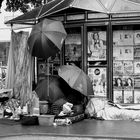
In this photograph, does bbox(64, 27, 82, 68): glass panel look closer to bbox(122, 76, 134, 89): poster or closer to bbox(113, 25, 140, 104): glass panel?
bbox(113, 25, 140, 104): glass panel

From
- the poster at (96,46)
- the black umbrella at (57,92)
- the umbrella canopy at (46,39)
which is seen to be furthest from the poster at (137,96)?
the umbrella canopy at (46,39)

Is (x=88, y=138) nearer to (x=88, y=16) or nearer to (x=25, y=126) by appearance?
(x=25, y=126)

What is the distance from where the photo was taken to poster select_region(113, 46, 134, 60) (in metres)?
11.3

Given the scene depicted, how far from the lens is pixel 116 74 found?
11289 mm

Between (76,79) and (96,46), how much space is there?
1.83 metres


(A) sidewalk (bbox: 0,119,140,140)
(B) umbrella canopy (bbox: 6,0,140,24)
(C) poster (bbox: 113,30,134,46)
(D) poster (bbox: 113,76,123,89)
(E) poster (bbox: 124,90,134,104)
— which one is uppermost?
(B) umbrella canopy (bbox: 6,0,140,24)

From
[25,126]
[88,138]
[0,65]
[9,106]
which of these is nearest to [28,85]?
[9,106]

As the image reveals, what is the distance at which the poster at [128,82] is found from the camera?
1125 centimetres

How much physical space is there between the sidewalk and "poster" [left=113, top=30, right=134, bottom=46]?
2699 millimetres

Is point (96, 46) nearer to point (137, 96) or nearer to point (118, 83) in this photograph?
point (118, 83)

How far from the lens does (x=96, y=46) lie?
450 inches

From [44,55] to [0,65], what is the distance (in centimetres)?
1511

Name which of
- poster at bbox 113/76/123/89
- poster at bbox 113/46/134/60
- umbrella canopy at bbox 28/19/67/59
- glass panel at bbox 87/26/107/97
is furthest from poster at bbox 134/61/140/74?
umbrella canopy at bbox 28/19/67/59

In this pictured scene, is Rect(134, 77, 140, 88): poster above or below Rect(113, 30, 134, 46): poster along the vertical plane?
below
